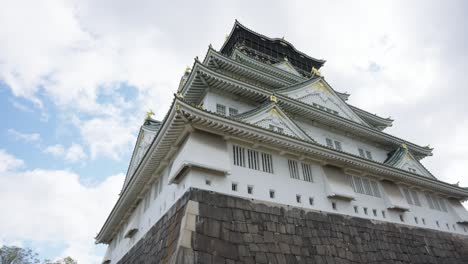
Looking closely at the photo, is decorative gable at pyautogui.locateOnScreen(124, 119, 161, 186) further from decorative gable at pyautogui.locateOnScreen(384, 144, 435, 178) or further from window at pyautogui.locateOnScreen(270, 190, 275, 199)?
decorative gable at pyautogui.locateOnScreen(384, 144, 435, 178)

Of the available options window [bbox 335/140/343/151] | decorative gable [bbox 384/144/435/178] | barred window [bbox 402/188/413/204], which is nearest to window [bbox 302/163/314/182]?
window [bbox 335/140/343/151]

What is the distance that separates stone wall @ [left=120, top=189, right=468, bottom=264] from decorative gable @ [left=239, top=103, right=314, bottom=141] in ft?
12.1

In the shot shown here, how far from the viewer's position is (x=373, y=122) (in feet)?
77.8

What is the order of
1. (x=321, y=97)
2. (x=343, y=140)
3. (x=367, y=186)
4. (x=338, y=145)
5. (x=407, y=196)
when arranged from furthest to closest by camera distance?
1. (x=321, y=97)
2. (x=343, y=140)
3. (x=338, y=145)
4. (x=407, y=196)
5. (x=367, y=186)

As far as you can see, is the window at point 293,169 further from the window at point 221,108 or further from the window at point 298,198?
the window at point 221,108

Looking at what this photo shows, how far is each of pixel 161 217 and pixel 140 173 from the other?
119 inches

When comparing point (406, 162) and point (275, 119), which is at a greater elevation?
point (406, 162)

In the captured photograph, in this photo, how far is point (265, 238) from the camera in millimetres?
9828

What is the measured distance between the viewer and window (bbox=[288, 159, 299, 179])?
12383mm

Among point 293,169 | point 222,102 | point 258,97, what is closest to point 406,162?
point 293,169

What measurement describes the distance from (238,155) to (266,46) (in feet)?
54.6

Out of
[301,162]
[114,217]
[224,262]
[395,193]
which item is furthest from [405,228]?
[114,217]

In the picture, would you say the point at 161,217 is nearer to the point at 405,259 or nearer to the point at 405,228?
the point at 405,259

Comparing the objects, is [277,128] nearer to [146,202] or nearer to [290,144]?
[290,144]
